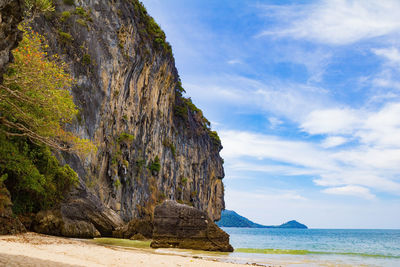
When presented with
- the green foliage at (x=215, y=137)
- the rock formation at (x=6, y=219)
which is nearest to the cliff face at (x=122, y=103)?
the rock formation at (x=6, y=219)

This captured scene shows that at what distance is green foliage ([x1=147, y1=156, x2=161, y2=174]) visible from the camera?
132 ft

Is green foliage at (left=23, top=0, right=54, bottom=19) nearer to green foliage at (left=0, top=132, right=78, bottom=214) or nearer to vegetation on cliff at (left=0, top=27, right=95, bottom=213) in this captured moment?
vegetation on cliff at (left=0, top=27, right=95, bottom=213)

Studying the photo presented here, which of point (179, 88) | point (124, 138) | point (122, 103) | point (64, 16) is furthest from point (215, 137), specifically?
point (64, 16)

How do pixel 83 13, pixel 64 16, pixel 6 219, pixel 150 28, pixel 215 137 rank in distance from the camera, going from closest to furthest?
1. pixel 6 219
2. pixel 64 16
3. pixel 83 13
4. pixel 150 28
5. pixel 215 137

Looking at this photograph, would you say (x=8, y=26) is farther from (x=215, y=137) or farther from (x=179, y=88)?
(x=215, y=137)

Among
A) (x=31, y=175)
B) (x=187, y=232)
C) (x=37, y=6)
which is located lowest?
(x=187, y=232)

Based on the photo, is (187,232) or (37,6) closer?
(37,6)

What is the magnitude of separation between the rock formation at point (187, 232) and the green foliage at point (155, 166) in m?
21.8

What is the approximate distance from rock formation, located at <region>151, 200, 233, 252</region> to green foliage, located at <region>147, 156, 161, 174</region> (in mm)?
21824

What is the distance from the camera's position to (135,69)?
115 ft

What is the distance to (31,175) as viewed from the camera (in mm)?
14727

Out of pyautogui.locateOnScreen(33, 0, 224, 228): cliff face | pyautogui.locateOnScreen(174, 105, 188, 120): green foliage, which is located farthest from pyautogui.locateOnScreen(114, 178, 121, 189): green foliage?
pyautogui.locateOnScreen(174, 105, 188, 120): green foliage

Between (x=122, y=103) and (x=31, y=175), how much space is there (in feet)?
61.8

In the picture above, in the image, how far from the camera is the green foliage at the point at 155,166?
132 ft
